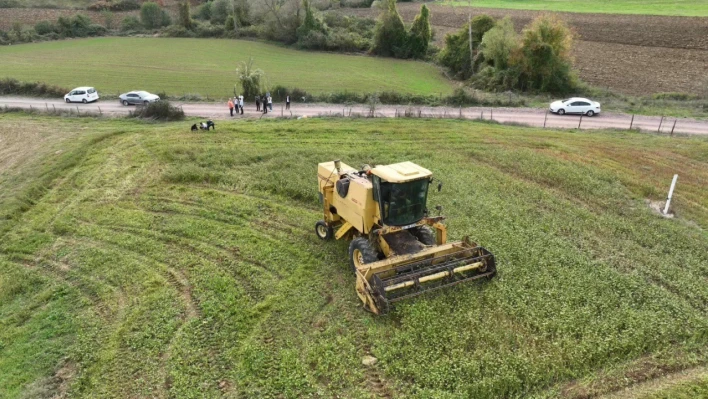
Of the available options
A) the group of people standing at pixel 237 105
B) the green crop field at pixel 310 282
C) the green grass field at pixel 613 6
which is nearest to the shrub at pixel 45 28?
the group of people standing at pixel 237 105

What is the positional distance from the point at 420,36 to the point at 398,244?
49.2 meters

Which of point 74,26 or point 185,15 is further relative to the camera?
point 185,15

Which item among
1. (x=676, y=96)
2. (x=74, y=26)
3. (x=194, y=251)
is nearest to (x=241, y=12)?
(x=74, y=26)

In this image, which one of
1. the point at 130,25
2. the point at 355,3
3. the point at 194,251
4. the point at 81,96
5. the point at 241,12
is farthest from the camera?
the point at 355,3

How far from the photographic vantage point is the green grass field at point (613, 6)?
64.1 metres

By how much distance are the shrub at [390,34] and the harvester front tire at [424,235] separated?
1911 inches

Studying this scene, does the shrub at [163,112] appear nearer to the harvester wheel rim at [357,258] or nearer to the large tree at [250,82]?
the large tree at [250,82]

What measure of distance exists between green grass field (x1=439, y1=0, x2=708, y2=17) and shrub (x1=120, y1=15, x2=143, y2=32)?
49.6 m

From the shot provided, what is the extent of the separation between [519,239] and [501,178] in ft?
18.1

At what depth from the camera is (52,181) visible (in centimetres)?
1934

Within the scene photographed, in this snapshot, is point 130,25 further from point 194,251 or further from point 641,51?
point 194,251

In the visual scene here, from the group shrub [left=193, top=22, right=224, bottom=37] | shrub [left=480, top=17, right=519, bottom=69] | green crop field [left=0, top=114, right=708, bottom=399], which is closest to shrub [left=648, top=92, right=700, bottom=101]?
shrub [left=480, top=17, right=519, bottom=69]

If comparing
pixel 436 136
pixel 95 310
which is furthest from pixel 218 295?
pixel 436 136

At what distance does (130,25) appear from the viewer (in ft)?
249
